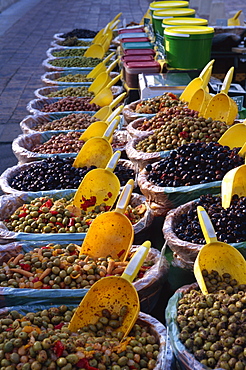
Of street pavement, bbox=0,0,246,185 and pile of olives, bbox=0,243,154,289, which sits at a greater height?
pile of olives, bbox=0,243,154,289

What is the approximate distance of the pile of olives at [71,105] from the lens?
446cm

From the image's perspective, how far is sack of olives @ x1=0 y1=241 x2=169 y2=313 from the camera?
2072 mm

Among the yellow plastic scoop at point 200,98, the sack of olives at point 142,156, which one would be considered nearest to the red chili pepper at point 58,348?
the sack of olives at point 142,156

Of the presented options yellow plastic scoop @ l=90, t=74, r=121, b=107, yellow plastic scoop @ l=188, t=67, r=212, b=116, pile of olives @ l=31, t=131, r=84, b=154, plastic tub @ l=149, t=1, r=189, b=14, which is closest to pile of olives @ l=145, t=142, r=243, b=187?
yellow plastic scoop @ l=188, t=67, r=212, b=116

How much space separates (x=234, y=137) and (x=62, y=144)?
130cm

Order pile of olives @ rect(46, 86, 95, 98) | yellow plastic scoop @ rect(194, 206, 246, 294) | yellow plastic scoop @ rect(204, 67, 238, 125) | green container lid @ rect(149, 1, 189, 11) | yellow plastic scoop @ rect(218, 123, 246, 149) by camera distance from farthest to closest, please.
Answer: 1. green container lid @ rect(149, 1, 189, 11)
2. pile of olives @ rect(46, 86, 95, 98)
3. yellow plastic scoop @ rect(204, 67, 238, 125)
4. yellow plastic scoop @ rect(218, 123, 246, 149)
5. yellow plastic scoop @ rect(194, 206, 246, 294)

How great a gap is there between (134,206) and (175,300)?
3.12 feet

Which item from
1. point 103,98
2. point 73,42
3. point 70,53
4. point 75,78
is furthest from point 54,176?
point 73,42

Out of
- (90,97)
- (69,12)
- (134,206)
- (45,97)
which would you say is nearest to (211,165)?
(134,206)

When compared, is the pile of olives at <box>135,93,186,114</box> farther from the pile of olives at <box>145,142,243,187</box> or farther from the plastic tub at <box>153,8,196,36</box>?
the plastic tub at <box>153,8,196,36</box>

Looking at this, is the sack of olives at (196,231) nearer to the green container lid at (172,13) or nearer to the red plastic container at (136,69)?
the red plastic container at (136,69)

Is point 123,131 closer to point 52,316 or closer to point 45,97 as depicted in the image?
point 45,97

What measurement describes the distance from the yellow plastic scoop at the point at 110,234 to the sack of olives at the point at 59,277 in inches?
3.2

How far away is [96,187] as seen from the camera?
278 centimetres
